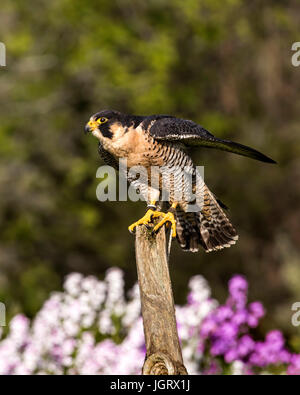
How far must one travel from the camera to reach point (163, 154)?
3.62 m

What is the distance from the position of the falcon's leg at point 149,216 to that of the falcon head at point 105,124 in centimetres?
49

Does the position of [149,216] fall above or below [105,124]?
below

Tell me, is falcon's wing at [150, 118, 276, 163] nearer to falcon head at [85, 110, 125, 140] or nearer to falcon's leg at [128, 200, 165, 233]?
falcon head at [85, 110, 125, 140]

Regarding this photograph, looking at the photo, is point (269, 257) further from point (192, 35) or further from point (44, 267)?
point (192, 35)

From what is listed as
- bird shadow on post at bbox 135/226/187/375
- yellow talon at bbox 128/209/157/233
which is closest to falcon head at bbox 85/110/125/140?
yellow talon at bbox 128/209/157/233

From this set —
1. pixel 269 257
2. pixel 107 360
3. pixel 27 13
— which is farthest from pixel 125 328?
pixel 27 13

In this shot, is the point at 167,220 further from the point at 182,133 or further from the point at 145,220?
the point at 182,133

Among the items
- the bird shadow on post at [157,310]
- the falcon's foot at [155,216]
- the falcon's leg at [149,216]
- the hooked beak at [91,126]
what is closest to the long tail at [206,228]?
the falcon's leg at [149,216]

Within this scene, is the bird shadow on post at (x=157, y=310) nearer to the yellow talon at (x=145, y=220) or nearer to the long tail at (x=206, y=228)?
the yellow talon at (x=145, y=220)

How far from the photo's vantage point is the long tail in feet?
12.5

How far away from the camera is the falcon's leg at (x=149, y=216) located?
3491 millimetres

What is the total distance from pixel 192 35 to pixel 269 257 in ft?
16.2

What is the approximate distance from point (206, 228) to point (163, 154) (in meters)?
0.58

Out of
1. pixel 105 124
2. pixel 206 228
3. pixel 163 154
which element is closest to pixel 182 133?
pixel 163 154
